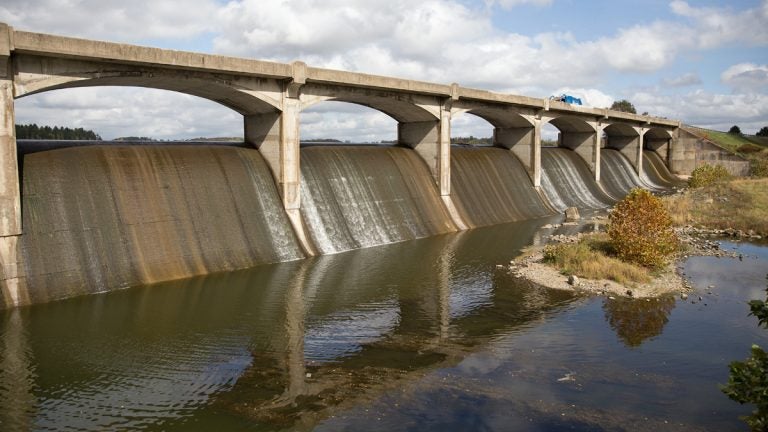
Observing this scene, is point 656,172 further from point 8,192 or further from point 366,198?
point 8,192

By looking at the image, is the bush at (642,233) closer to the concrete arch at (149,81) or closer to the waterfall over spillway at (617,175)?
the concrete arch at (149,81)

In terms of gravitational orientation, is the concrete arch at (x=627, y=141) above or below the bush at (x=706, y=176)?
above

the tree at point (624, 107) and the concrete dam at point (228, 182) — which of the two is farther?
the tree at point (624, 107)

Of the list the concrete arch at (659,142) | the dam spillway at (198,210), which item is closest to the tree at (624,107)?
the concrete arch at (659,142)

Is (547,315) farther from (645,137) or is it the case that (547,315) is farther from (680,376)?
(645,137)

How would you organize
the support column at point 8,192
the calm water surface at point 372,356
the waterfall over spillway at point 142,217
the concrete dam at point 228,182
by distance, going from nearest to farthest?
the calm water surface at point 372,356 → the support column at point 8,192 → the concrete dam at point 228,182 → the waterfall over spillway at point 142,217

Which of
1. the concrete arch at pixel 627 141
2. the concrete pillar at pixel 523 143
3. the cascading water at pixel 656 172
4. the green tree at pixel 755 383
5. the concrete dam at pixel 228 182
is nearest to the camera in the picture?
the green tree at pixel 755 383

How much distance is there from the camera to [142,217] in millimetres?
23641

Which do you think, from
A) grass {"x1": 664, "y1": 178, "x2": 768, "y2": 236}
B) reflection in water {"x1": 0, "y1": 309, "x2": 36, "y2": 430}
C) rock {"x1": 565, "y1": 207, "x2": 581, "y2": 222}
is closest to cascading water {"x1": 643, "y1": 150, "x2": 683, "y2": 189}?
grass {"x1": 664, "y1": 178, "x2": 768, "y2": 236}

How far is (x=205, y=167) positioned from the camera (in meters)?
27.5

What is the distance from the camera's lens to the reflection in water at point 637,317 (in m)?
17.1

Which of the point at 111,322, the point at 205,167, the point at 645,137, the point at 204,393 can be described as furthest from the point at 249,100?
the point at 645,137

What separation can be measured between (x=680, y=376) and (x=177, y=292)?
16666 mm

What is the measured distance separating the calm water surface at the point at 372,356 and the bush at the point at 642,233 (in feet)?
6.25
